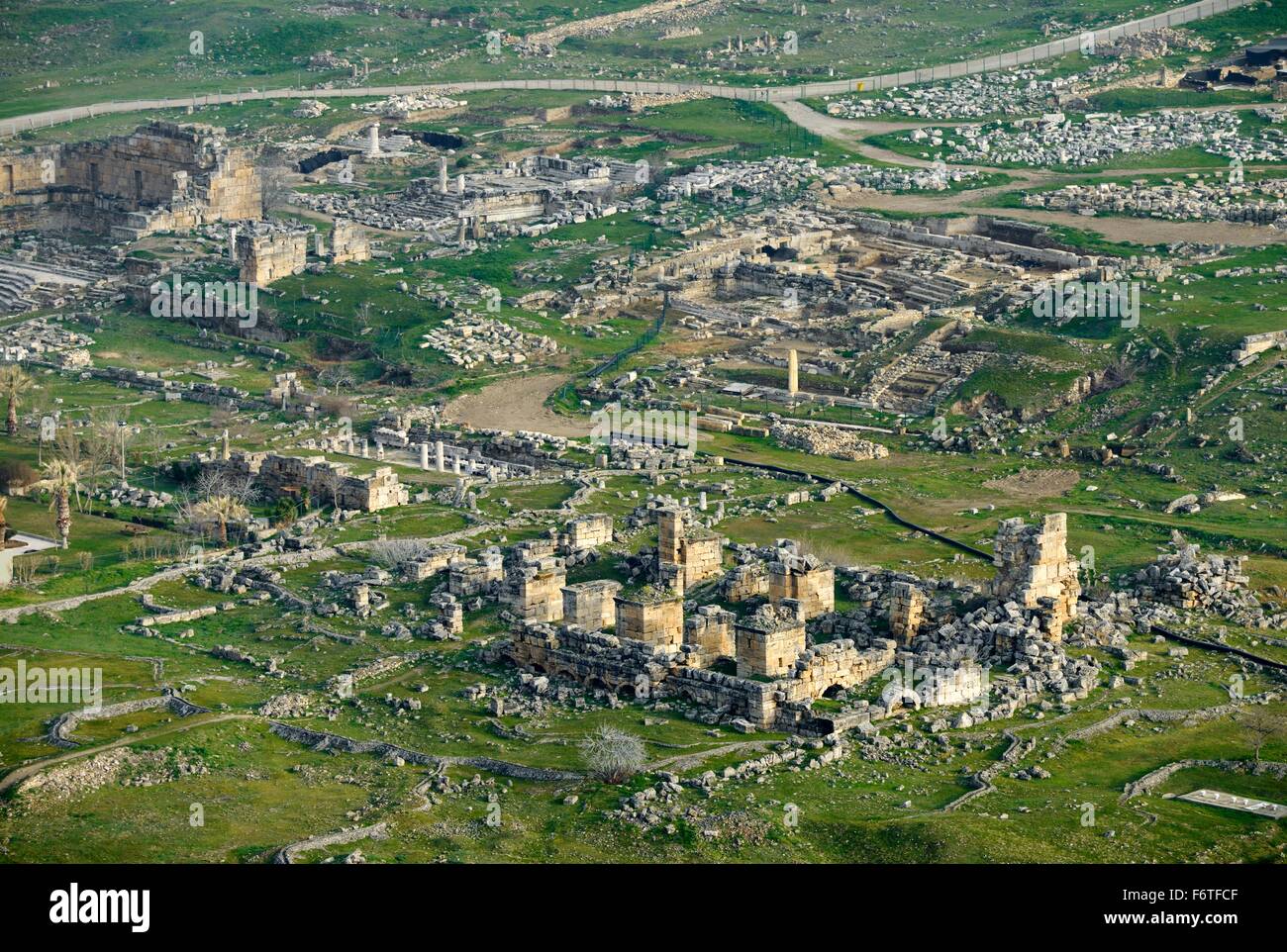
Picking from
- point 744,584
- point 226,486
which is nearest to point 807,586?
point 744,584

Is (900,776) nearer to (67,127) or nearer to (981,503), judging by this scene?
(981,503)

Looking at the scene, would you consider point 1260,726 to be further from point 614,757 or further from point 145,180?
point 145,180

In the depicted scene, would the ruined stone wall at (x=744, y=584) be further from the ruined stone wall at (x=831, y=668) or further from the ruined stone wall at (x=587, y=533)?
the ruined stone wall at (x=587, y=533)

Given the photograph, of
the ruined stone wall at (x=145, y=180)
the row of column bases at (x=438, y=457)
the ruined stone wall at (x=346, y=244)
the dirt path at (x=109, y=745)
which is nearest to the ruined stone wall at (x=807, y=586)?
the dirt path at (x=109, y=745)

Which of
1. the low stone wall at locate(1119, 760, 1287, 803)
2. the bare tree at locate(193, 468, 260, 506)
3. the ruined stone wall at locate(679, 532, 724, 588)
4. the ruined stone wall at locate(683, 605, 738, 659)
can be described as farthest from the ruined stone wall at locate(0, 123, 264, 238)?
the low stone wall at locate(1119, 760, 1287, 803)

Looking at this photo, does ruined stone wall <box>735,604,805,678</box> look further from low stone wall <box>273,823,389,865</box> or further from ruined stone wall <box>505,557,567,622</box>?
low stone wall <box>273,823,389,865</box>
